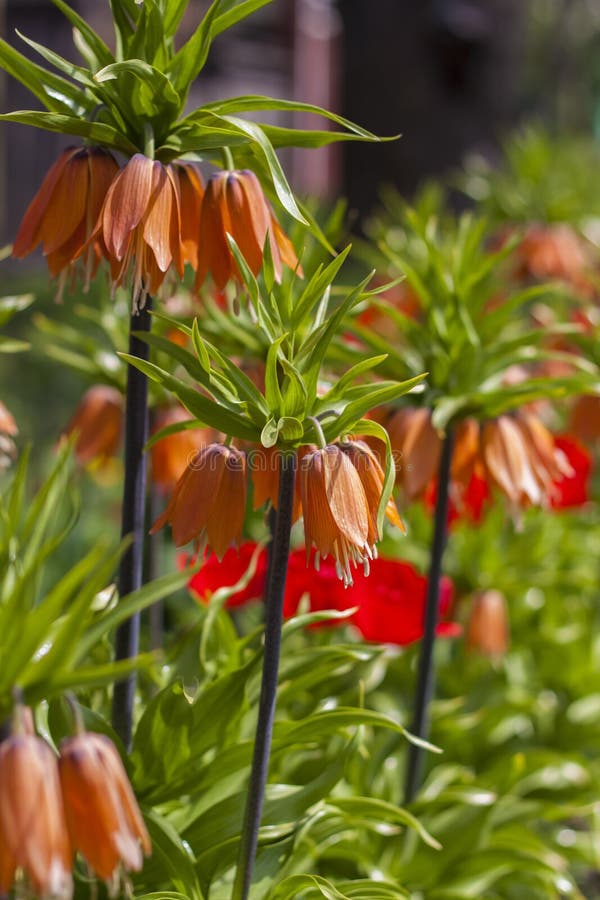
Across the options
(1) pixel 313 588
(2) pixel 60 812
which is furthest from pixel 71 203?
(1) pixel 313 588

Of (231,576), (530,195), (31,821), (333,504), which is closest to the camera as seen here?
(31,821)

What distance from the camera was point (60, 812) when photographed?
631 mm

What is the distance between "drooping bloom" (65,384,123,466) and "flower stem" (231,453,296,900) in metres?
0.66

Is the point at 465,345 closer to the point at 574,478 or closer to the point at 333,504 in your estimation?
the point at 333,504

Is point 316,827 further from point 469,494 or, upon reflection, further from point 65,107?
point 65,107

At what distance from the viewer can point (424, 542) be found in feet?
7.00

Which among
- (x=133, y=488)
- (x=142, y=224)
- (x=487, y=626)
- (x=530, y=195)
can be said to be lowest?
(x=487, y=626)

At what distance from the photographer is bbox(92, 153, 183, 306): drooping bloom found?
917 mm

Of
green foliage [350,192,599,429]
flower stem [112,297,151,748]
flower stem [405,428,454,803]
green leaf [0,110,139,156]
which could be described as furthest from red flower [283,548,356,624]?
green leaf [0,110,139,156]

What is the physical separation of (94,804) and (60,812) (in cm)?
2

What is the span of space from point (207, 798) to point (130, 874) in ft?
0.43

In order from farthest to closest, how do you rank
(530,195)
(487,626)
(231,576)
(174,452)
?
(530,195) → (487,626) → (174,452) → (231,576)

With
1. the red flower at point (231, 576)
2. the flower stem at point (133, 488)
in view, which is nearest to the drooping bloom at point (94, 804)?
the flower stem at point (133, 488)

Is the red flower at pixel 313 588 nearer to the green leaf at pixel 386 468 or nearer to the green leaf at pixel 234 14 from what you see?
the green leaf at pixel 386 468
